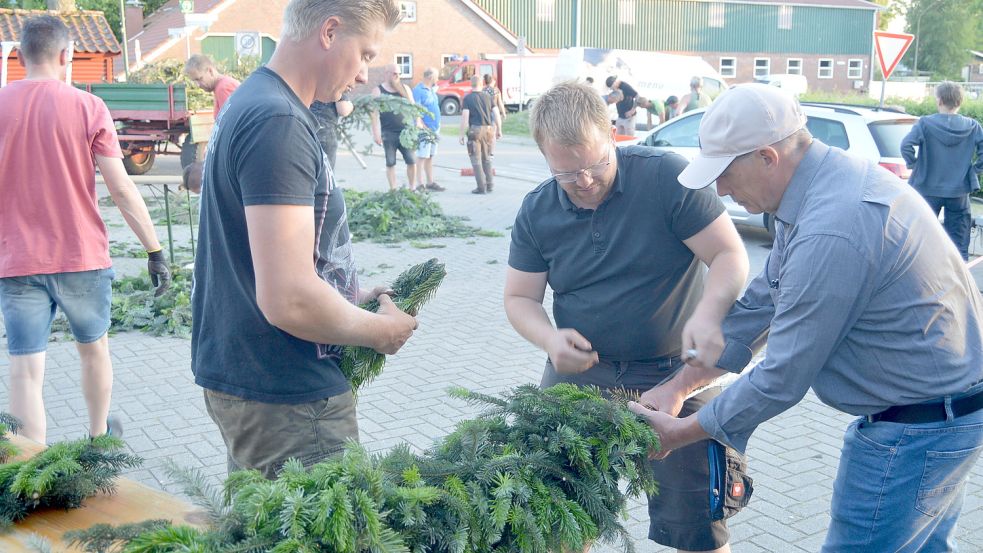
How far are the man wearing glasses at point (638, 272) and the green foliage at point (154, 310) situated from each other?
208 inches

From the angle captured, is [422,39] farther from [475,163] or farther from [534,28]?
[475,163]

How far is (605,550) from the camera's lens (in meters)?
4.16

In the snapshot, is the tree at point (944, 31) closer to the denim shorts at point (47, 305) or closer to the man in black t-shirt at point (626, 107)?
the man in black t-shirt at point (626, 107)

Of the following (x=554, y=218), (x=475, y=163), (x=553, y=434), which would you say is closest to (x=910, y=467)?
(x=553, y=434)

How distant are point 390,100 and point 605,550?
32.4 ft

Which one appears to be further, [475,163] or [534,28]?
[534,28]

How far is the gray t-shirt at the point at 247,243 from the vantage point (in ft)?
7.50

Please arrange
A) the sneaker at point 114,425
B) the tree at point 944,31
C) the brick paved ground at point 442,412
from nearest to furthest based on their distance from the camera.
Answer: the brick paved ground at point 442,412 < the sneaker at point 114,425 < the tree at point 944,31

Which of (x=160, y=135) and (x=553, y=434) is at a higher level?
(x=160, y=135)

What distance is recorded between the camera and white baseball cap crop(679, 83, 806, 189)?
2.42 metres

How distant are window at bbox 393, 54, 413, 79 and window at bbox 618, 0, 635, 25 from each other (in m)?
12.1

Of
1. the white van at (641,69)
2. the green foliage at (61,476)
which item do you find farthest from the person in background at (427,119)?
the white van at (641,69)

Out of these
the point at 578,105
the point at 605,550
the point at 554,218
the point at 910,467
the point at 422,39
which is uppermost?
the point at 422,39

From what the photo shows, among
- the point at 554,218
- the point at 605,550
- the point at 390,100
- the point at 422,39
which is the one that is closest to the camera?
the point at 554,218
